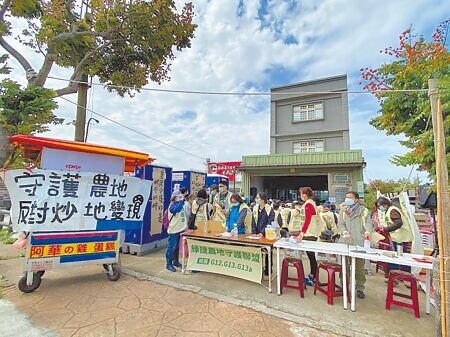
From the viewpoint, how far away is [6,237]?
811cm

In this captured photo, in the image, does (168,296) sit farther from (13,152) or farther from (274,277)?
(13,152)

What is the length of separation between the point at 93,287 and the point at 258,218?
346 cm

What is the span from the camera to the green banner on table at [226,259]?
4.61 metres

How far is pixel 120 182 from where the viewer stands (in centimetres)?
503

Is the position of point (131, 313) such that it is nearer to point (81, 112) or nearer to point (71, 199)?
point (71, 199)

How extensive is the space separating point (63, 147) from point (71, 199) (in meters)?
0.96

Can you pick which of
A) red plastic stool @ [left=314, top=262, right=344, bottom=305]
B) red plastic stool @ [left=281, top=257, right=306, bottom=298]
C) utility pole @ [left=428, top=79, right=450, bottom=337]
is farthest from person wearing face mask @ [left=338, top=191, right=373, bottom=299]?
utility pole @ [left=428, top=79, right=450, bottom=337]

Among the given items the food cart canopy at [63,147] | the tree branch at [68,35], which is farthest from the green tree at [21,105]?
the tree branch at [68,35]

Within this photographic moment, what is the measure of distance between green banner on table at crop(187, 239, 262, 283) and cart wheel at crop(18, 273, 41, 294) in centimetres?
269

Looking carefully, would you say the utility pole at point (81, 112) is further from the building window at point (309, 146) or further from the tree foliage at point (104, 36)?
the building window at point (309, 146)

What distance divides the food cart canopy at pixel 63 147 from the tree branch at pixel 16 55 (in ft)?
7.69

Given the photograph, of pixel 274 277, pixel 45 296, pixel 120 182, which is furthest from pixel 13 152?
pixel 274 277

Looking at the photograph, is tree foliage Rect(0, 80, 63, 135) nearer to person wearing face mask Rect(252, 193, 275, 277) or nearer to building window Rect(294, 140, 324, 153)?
person wearing face mask Rect(252, 193, 275, 277)

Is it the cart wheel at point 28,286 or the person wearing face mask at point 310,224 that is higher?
the person wearing face mask at point 310,224
